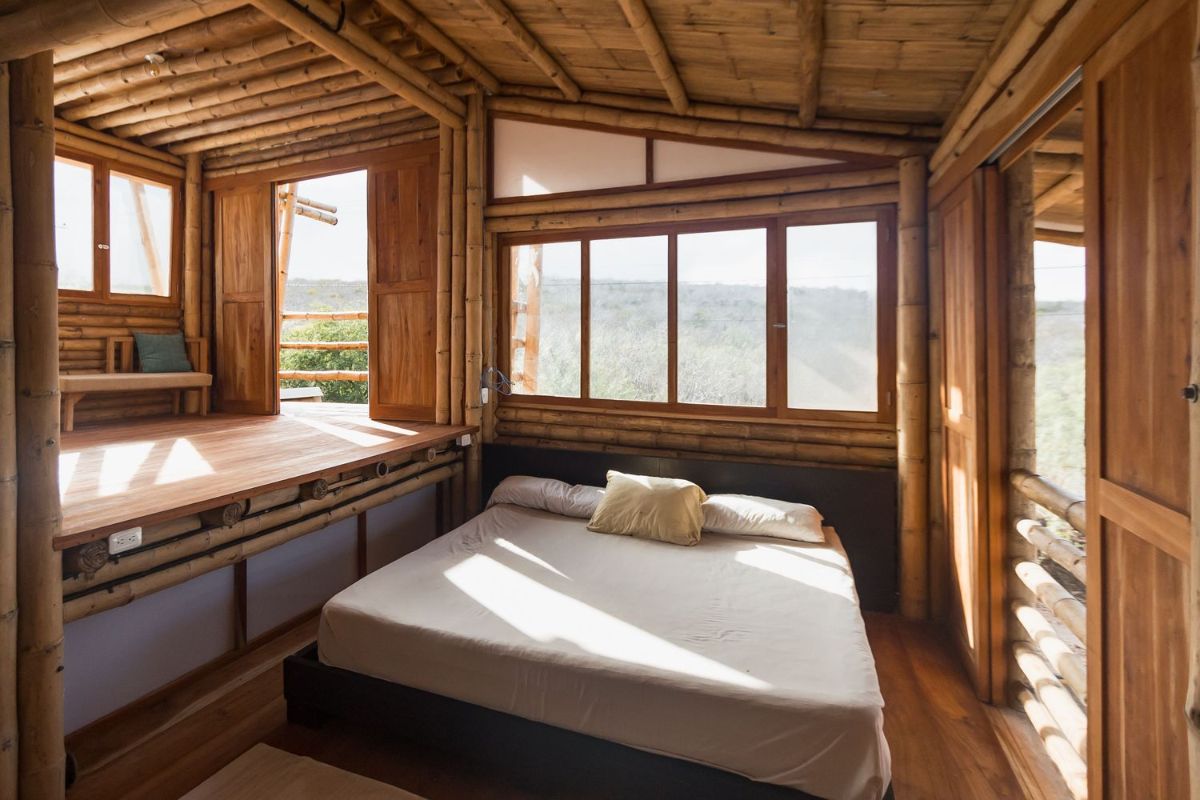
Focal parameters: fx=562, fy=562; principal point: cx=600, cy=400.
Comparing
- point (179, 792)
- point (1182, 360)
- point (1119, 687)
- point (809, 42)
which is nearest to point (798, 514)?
point (1119, 687)

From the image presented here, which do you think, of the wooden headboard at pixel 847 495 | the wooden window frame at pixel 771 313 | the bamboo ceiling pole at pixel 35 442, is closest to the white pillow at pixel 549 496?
the wooden headboard at pixel 847 495

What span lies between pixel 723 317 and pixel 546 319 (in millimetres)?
1595

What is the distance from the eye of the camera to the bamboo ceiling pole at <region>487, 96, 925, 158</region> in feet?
12.5

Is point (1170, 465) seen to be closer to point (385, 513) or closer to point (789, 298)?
point (789, 298)

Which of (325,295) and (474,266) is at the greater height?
(325,295)

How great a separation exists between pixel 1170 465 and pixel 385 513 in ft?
15.0

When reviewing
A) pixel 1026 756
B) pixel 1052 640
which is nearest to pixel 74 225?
pixel 1052 640

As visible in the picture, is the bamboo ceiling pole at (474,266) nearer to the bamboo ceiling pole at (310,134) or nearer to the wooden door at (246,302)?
the bamboo ceiling pole at (310,134)

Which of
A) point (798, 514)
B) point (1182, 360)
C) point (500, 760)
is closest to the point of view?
point (1182, 360)

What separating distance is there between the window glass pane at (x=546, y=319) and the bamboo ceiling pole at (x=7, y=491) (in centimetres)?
345

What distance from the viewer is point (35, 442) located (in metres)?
2.11

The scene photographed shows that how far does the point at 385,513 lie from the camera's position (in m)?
4.58

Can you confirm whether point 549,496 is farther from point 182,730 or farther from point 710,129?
point 710,129

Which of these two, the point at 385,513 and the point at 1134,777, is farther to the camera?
the point at 385,513
